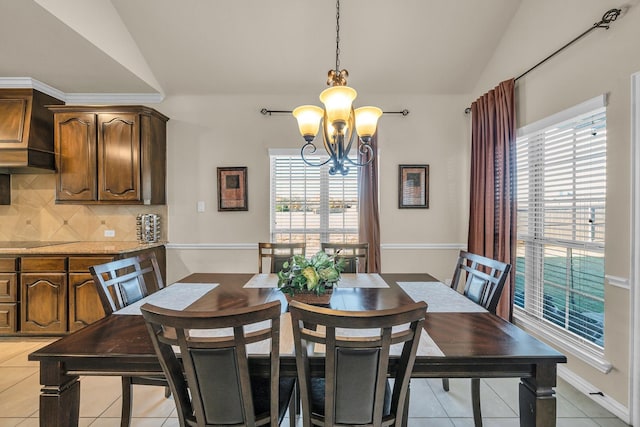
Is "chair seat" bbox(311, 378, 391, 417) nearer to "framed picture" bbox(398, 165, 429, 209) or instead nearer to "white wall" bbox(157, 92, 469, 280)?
"white wall" bbox(157, 92, 469, 280)

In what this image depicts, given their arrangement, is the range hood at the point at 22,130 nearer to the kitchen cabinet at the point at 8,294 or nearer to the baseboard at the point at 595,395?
the kitchen cabinet at the point at 8,294

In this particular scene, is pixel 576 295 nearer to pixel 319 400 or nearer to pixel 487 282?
pixel 487 282

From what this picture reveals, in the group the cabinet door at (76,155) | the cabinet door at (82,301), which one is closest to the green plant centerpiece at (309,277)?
the cabinet door at (82,301)

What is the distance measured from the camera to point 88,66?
2.92 meters

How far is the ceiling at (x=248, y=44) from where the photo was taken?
2674 mm

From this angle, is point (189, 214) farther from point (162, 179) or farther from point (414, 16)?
point (414, 16)

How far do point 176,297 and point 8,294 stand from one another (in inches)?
95.8

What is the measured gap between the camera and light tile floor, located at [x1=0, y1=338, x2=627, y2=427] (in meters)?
1.86

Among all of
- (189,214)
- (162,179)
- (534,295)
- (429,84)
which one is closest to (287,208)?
(189,214)

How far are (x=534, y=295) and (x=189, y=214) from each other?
3601mm

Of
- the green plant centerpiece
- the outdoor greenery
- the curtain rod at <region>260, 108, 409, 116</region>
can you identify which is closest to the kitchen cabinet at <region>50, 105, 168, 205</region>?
the curtain rod at <region>260, 108, 409, 116</region>

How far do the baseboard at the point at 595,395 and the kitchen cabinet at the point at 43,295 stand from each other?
169 inches

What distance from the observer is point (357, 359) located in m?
0.99

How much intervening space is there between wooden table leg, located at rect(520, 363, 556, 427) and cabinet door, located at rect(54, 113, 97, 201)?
154 inches
